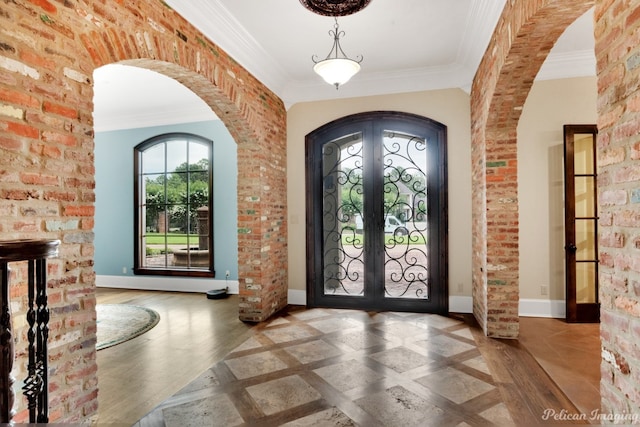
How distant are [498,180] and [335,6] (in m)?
2.35

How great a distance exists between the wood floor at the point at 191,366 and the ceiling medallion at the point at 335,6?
10.5 feet

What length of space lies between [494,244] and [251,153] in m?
2.96

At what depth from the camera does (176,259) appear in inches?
251

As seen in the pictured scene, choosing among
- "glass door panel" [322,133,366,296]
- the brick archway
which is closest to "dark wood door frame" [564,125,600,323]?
the brick archway

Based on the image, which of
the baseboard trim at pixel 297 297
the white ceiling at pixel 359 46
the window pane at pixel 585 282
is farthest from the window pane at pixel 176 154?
the window pane at pixel 585 282

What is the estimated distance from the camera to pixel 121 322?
4371 mm

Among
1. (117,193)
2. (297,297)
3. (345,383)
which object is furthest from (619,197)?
(117,193)

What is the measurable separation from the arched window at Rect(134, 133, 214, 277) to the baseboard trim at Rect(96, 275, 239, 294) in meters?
0.12

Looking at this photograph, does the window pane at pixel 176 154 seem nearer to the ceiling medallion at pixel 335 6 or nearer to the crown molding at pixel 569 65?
the ceiling medallion at pixel 335 6

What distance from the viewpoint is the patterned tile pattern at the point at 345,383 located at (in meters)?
2.31

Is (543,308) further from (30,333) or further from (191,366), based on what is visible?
(30,333)

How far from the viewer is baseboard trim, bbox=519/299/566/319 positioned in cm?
433

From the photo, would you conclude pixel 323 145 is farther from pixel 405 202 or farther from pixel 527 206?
pixel 527 206

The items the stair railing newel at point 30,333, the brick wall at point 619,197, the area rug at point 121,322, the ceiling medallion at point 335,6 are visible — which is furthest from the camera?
the area rug at point 121,322
